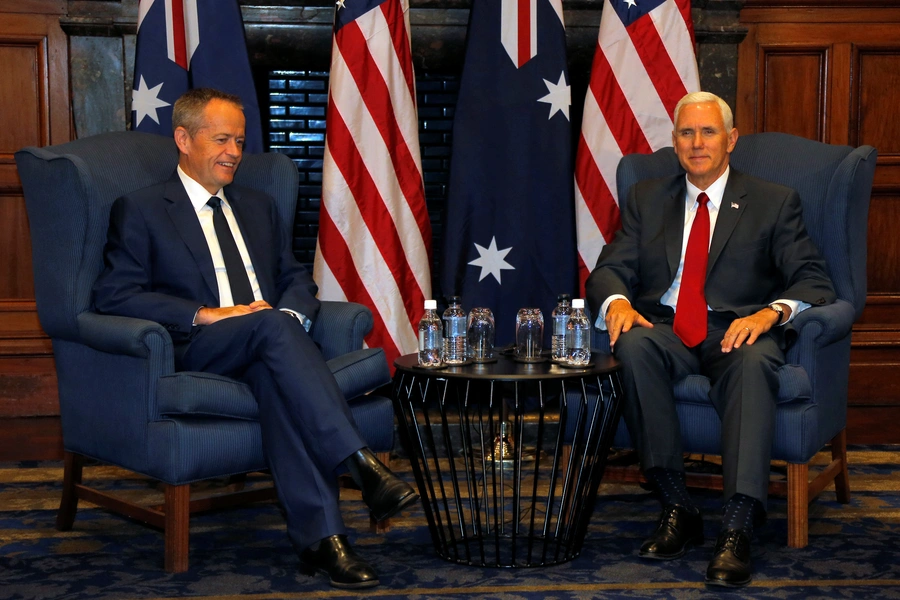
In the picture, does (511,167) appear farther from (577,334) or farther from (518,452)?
(518,452)

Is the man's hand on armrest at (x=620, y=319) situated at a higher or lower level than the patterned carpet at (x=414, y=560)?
higher

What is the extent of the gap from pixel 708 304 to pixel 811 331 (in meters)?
0.32

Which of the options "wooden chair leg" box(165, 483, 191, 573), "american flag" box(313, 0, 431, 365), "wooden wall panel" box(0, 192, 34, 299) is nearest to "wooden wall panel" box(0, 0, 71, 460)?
"wooden wall panel" box(0, 192, 34, 299)

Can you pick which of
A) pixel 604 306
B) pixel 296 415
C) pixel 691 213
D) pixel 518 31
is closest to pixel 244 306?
pixel 296 415

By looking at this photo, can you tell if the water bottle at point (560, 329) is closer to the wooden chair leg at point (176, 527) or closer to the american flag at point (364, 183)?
the wooden chair leg at point (176, 527)

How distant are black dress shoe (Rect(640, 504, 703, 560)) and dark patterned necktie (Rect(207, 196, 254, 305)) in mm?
1315

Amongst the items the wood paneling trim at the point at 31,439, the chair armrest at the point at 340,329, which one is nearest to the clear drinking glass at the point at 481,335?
the chair armrest at the point at 340,329

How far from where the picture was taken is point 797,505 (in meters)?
2.71

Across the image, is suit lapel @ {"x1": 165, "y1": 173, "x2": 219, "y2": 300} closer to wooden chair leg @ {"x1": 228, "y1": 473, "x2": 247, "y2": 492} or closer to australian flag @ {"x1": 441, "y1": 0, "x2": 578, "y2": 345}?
wooden chair leg @ {"x1": 228, "y1": 473, "x2": 247, "y2": 492}

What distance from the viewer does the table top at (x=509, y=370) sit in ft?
7.76

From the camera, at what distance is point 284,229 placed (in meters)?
3.28

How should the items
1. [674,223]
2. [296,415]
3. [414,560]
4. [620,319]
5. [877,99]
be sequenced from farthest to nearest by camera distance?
[877,99] < [674,223] < [620,319] < [414,560] < [296,415]

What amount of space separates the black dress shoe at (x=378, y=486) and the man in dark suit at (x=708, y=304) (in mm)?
680

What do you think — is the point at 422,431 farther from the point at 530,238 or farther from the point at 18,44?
→ the point at 18,44
